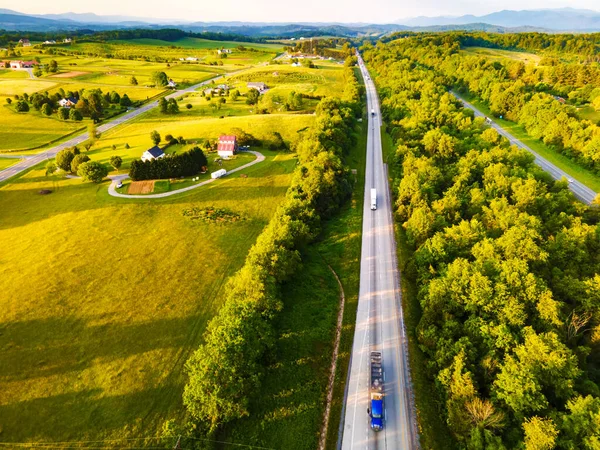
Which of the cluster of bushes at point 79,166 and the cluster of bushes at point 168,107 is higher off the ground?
the cluster of bushes at point 168,107

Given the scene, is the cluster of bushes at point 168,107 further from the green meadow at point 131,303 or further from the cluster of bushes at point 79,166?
the green meadow at point 131,303

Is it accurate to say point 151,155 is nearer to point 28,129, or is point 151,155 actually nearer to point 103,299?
point 103,299

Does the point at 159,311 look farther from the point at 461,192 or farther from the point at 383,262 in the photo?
the point at 461,192

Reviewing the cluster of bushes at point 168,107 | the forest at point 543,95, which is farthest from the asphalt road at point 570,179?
the cluster of bushes at point 168,107

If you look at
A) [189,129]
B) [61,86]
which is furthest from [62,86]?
[189,129]

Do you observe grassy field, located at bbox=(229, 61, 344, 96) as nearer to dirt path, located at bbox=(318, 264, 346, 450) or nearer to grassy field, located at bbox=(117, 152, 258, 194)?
grassy field, located at bbox=(117, 152, 258, 194)

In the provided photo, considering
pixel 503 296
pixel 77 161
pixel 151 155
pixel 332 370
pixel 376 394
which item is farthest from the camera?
pixel 151 155
